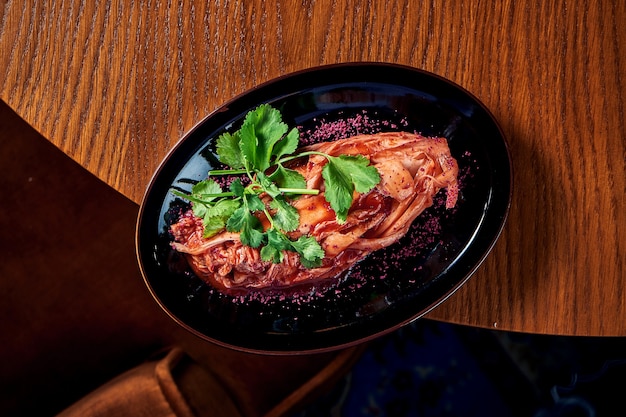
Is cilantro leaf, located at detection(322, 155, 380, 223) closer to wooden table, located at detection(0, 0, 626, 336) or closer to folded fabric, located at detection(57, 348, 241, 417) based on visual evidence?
wooden table, located at detection(0, 0, 626, 336)

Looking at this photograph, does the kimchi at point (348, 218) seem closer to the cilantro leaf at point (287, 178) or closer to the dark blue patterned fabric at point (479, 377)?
the cilantro leaf at point (287, 178)

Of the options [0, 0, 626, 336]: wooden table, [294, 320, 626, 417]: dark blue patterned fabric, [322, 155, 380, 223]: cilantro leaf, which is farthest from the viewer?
[294, 320, 626, 417]: dark blue patterned fabric

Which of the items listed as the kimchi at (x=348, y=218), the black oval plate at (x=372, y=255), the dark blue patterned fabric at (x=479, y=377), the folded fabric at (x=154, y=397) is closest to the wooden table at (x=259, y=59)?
the black oval plate at (x=372, y=255)

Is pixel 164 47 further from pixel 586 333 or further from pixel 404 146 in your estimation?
pixel 586 333

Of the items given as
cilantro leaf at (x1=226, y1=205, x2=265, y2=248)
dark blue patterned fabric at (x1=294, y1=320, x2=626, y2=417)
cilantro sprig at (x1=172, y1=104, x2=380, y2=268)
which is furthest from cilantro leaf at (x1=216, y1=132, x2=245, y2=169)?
dark blue patterned fabric at (x1=294, y1=320, x2=626, y2=417)

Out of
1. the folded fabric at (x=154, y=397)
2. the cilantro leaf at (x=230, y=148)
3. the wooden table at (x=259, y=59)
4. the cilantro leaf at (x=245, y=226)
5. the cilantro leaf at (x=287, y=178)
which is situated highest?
the wooden table at (x=259, y=59)

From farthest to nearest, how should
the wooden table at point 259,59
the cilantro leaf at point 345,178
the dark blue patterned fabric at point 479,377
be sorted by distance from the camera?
the dark blue patterned fabric at point 479,377, the wooden table at point 259,59, the cilantro leaf at point 345,178

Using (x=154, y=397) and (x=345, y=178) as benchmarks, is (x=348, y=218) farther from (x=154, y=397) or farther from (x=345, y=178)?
(x=154, y=397)
